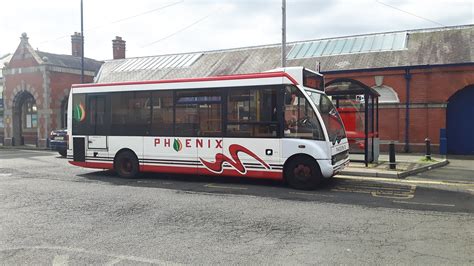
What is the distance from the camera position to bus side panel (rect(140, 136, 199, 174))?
414 inches

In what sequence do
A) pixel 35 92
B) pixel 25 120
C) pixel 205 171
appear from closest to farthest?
pixel 205 171, pixel 35 92, pixel 25 120

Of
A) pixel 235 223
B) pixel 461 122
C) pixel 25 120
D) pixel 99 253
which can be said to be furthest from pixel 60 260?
pixel 25 120

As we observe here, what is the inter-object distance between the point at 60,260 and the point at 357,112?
11.9 m

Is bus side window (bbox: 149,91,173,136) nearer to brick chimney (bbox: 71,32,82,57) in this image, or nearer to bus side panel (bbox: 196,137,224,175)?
bus side panel (bbox: 196,137,224,175)

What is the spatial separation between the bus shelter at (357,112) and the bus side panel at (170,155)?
5.24 m

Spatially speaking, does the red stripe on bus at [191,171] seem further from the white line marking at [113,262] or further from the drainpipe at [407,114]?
the drainpipe at [407,114]

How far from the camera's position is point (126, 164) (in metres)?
11.5

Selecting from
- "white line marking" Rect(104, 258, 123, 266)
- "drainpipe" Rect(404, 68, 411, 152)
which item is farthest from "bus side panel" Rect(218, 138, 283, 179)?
"drainpipe" Rect(404, 68, 411, 152)

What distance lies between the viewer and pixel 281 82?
939cm

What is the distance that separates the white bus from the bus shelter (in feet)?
7.98

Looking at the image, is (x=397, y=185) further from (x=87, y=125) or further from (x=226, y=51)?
(x=226, y=51)

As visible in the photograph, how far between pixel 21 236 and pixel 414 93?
57.8ft

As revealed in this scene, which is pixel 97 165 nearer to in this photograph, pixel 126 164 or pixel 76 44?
pixel 126 164

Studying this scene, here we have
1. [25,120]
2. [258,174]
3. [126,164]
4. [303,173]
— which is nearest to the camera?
[303,173]
